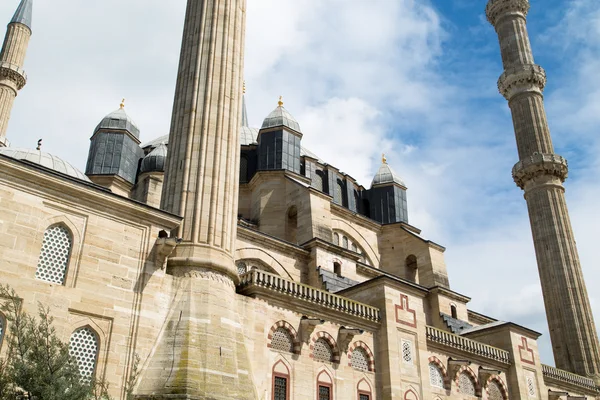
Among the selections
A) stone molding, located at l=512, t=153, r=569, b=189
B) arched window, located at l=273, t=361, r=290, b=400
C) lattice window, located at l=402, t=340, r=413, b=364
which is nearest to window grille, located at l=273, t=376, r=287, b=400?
arched window, located at l=273, t=361, r=290, b=400

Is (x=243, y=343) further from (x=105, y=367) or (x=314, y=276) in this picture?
(x=314, y=276)

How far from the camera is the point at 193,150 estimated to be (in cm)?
1446

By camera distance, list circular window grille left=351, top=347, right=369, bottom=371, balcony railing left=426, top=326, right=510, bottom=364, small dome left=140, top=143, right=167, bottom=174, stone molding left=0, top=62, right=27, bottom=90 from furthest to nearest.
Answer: small dome left=140, top=143, right=167, bottom=174 < stone molding left=0, top=62, right=27, bottom=90 < balcony railing left=426, top=326, right=510, bottom=364 < circular window grille left=351, top=347, right=369, bottom=371

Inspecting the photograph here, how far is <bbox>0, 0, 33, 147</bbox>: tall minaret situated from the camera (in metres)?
24.5

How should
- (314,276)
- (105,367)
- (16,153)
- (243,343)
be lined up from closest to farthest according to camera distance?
1. (105,367)
2. (243,343)
3. (16,153)
4. (314,276)

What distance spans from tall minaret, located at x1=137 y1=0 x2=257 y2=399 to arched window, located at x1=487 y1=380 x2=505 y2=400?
10.8m

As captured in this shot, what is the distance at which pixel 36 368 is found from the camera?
27.5 feet

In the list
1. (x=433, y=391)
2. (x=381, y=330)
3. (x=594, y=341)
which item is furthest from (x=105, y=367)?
(x=594, y=341)

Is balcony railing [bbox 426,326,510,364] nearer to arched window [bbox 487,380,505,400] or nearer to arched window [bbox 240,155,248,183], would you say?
arched window [bbox 487,380,505,400]

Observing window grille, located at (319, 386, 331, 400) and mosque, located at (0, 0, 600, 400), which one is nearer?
mosque, located at (0, 0, 600, 400)

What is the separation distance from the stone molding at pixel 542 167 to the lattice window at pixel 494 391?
1368 centimetres

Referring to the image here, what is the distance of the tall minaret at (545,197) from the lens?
26.4 meters

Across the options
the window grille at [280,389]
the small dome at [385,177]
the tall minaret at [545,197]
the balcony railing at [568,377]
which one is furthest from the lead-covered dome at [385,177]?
the window grille at [280,389]

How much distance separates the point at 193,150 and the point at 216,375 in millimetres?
5666
